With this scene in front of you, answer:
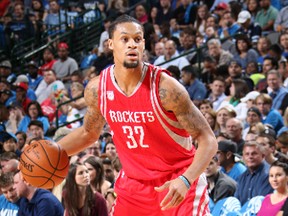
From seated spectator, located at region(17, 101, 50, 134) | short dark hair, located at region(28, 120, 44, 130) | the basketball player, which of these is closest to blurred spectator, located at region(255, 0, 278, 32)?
seated spectator, located at region(17, 101, 50, 134)

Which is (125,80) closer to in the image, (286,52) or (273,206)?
(273,206)

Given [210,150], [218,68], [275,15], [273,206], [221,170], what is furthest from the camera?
[275,15]

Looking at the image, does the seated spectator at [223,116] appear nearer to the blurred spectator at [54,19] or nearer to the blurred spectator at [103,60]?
the blurred spectator at [103,60]

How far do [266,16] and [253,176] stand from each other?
226 inches

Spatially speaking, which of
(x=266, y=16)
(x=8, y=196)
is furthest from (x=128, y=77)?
(x=266, y=16)

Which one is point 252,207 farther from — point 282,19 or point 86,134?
point 282,19

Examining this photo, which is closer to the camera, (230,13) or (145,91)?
(145,91)

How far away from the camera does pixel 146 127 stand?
584 centimetres

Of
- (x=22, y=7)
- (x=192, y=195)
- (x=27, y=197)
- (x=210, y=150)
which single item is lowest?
(x=22, y=7)

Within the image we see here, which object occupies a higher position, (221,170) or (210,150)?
(210,150)

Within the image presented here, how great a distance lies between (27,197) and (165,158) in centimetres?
250

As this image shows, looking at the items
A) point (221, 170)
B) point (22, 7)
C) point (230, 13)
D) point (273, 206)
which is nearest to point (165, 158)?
point (273, 206)

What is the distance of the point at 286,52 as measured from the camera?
41.6 ft

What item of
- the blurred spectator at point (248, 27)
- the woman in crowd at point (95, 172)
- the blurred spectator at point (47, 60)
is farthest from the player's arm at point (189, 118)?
the blurred spectator at point (47, 60)
